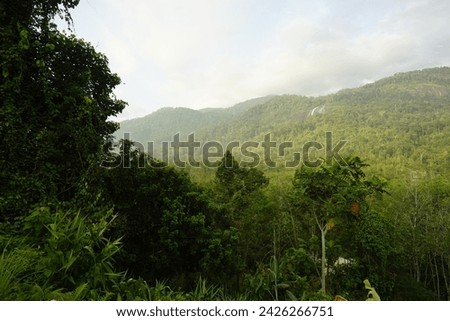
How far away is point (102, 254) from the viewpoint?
7.21 ft

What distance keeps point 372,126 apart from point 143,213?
96190 mm

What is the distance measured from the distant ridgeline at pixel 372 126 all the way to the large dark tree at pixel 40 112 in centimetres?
1348

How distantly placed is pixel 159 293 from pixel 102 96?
653cm

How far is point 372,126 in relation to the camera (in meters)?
94.6

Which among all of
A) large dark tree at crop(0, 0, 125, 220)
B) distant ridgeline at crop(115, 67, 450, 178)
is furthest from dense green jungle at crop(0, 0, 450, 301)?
distant ridgeline at crop(115, 67, 450, 178)

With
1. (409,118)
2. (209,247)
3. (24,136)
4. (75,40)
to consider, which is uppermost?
(409,118)

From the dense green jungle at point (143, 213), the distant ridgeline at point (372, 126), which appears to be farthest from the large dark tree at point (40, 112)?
the distant ridgeline at point (372, 126)

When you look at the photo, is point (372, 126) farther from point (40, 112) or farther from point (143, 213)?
point (40, 112)

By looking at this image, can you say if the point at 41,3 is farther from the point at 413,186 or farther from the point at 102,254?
the point at 413,186

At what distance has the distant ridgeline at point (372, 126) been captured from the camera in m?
56.7

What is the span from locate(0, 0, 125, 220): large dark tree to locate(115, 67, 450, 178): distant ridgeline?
1348cm

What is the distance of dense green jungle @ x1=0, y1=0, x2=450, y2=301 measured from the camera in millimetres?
2283
